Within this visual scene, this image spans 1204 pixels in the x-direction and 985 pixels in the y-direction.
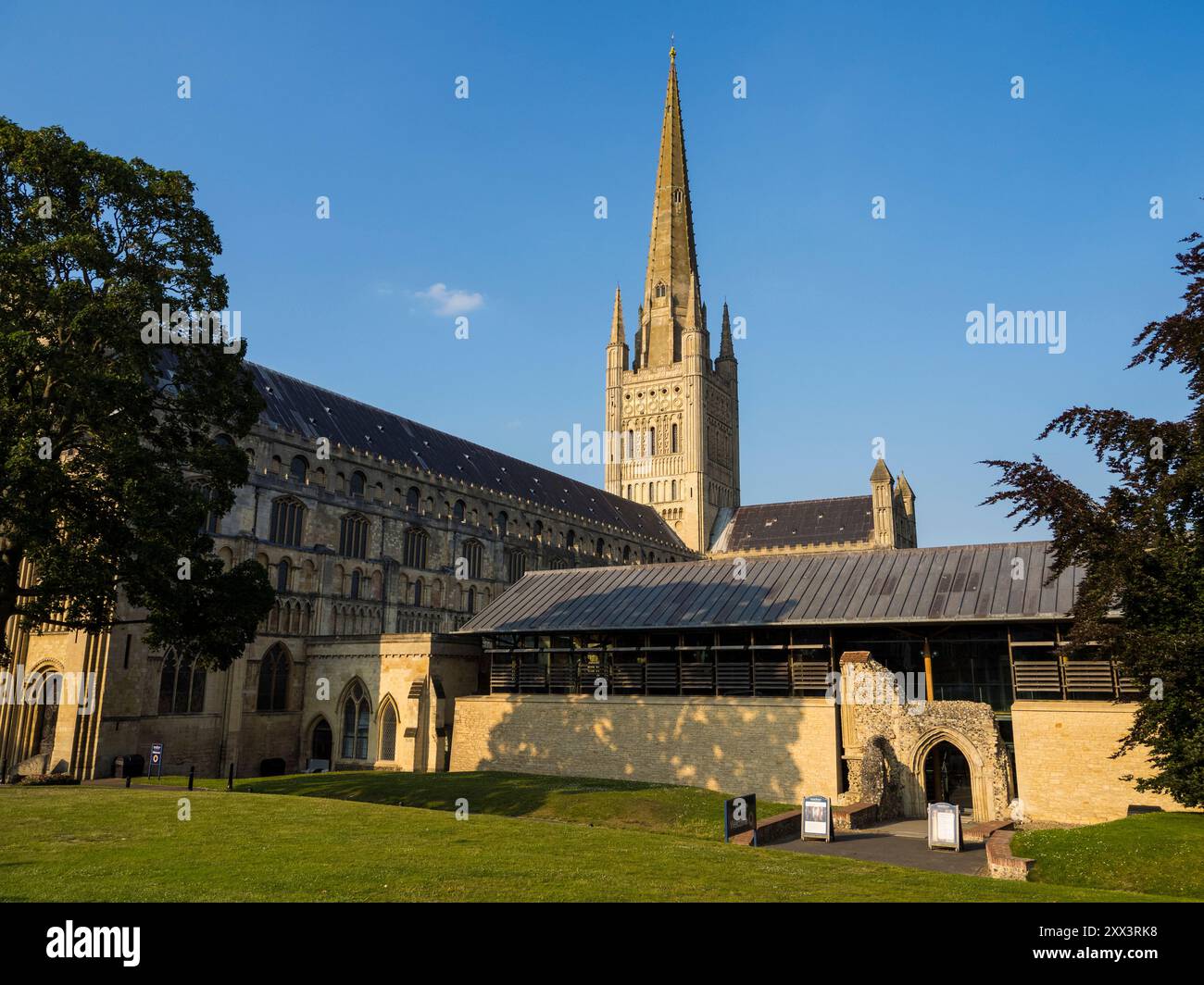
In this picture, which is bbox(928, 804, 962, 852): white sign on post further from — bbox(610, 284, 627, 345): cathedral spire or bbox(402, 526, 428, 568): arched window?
bbox(610, 284, 627, 345): cathedral spire

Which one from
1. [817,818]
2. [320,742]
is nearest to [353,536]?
[320,742]

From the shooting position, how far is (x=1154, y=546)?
64.6 feet

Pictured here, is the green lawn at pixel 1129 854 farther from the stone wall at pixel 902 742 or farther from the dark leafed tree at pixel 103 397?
the dark leafed tree at pixel 103 397

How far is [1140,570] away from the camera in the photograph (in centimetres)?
1981

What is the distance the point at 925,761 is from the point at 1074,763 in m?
4.45

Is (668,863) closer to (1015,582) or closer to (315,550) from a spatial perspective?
(1015,582)

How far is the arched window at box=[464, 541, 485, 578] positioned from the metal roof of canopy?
70.4ft

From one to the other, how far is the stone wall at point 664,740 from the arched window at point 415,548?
825 inches

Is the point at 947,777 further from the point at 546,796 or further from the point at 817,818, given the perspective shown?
the point at 546,796

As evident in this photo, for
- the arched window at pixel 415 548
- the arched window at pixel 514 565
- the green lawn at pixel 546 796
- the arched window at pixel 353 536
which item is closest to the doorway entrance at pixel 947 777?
the green lawn at pixel 546 796

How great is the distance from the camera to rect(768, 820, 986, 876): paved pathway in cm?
2028

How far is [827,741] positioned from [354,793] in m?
16.6

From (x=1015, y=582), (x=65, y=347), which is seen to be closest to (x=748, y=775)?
(x=1015, y=582)

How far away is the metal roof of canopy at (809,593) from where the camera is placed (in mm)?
30938
